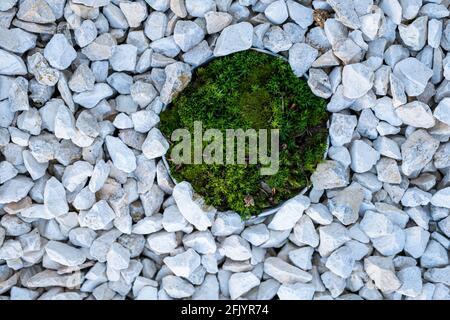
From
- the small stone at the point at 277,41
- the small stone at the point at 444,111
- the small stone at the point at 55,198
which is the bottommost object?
the small stone at the point at 55,198

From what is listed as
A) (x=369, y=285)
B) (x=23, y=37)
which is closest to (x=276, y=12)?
(x=23, y=37)

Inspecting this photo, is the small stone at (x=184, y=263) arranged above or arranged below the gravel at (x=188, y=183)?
below

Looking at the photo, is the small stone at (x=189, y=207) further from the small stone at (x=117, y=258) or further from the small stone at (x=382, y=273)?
the small stone at (x=382, y=273)

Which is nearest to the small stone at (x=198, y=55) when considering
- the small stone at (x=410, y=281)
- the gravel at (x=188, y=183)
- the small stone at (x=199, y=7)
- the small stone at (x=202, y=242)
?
the gravel at (x=188, y=183)

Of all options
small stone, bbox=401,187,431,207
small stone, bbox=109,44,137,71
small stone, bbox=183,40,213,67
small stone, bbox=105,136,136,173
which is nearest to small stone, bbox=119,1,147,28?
small stone, bbox=109,44,137,71

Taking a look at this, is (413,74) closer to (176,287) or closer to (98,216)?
(176,287)

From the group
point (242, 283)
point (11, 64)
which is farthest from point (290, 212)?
point (11, 64)

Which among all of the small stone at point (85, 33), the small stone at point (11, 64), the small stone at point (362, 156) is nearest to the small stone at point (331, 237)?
the small stone at point (362, 156)

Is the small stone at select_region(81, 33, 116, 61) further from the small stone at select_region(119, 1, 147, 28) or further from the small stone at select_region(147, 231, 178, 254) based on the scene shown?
the small stone at select_region(147, 231, 178, 254)
